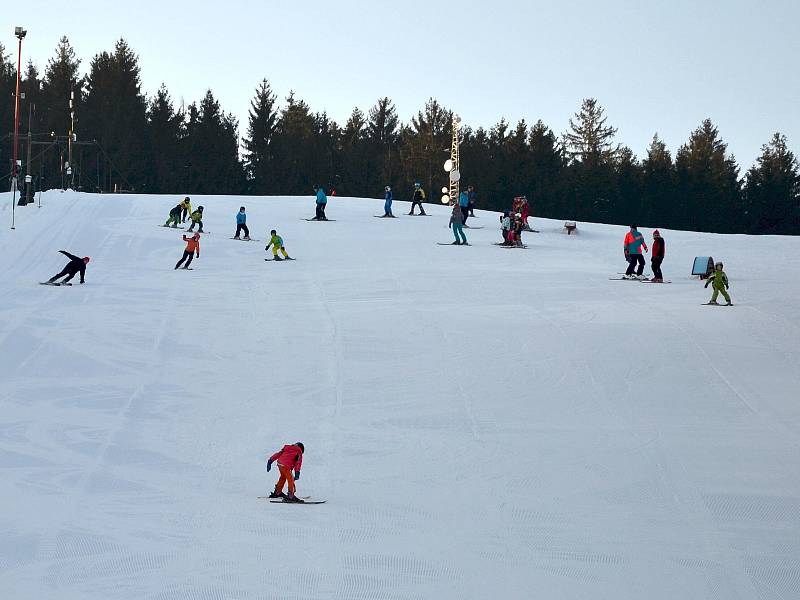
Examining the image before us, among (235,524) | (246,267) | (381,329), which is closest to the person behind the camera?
(235,524)

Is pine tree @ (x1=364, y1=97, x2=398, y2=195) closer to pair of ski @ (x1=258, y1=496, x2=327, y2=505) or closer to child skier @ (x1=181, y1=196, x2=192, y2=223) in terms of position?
child skier @ (x1=181, y1=196, x2=192, y2=223)

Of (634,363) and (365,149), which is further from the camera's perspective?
(365,149)

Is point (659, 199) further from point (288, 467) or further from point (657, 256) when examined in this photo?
point (288, 467)

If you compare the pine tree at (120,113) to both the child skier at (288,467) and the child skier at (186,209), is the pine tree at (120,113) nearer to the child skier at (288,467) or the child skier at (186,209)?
the child skier at (186,209)

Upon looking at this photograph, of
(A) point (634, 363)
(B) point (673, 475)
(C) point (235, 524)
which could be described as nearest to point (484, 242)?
(A) point (634, 363)

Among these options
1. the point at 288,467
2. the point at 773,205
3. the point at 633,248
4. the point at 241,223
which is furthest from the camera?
the point at 773,205

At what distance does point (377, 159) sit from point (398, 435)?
281 feet

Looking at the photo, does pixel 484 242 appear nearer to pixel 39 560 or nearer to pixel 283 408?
pixel 283 408

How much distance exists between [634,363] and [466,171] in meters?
76.4

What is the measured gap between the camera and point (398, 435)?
47.0 ft

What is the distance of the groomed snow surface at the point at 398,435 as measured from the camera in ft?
32.5

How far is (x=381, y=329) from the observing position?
20.7m

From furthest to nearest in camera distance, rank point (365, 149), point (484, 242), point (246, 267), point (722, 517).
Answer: point (365, 149) < point (484, 242) < point (246, 267) < point (722, 517)

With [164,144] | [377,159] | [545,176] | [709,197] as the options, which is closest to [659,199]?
[709,197]
